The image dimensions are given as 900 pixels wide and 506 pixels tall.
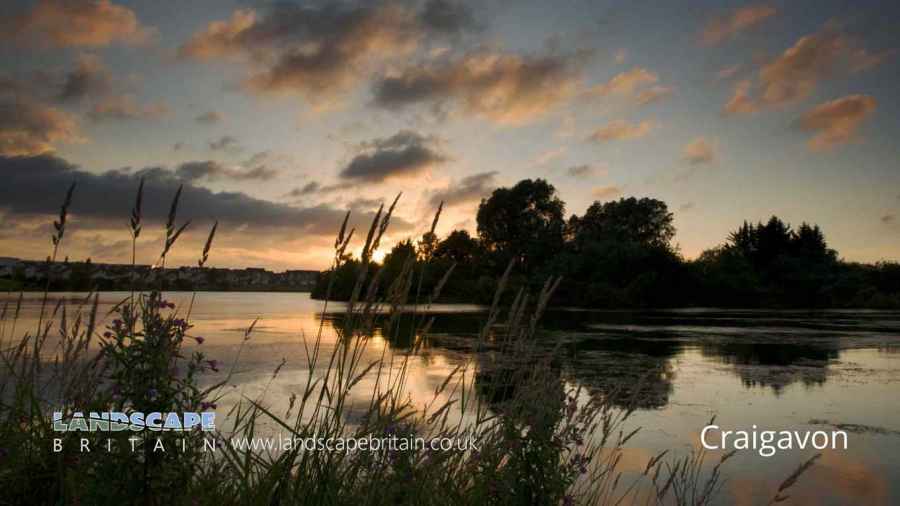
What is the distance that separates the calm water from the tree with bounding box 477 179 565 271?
3457 centimetres

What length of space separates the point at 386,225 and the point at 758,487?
394cm

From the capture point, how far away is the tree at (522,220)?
51.8 metres

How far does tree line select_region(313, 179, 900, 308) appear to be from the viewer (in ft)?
128

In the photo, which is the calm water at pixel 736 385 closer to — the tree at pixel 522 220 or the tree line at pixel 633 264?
the tree line at pixel 633 264

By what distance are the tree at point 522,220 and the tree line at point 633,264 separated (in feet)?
0.30

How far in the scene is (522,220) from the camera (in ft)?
172

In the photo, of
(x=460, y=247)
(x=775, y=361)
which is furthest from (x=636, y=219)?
(x=775, y=361)

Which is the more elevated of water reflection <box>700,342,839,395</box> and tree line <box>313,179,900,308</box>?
tree line <box>313,179,900,308</box>

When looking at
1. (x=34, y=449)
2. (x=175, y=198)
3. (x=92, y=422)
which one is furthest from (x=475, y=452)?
(x=34, y=449)

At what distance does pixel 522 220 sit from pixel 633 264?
604 inches

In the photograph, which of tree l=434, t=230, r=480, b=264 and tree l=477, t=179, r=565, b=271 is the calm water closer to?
tree l=477, t=179, r=565, b=271

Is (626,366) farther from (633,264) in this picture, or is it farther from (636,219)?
(636,219)

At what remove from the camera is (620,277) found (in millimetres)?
39156

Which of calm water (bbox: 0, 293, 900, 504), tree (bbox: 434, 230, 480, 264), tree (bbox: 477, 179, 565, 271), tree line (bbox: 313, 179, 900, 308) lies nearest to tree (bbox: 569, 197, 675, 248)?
tree line (bbox: 313, 179, 900, 308)
